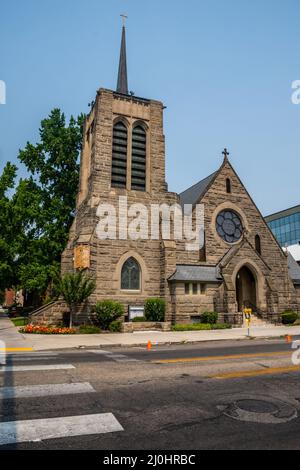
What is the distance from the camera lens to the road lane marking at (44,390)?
601 centimetres

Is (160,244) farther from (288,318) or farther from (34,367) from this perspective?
(34,367)

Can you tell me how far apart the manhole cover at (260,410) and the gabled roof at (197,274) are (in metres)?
17.1

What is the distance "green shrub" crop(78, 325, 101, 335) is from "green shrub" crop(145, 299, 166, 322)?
3605 millimetres

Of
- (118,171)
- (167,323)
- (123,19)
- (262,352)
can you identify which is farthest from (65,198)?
(262,352)

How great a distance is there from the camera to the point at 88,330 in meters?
20.1

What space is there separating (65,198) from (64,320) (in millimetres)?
14357

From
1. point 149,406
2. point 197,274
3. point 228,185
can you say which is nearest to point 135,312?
point 197,274

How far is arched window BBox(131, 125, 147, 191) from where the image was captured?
25938mm

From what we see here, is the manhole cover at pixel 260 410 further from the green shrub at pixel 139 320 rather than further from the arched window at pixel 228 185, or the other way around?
the arched window at pixel 228 185

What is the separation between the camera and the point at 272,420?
4.87 m

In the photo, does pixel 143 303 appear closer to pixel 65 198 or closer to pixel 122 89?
pixel 65 198

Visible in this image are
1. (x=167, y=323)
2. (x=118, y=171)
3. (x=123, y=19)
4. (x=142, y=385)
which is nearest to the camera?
(x=142, y=385)

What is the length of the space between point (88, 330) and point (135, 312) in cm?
353

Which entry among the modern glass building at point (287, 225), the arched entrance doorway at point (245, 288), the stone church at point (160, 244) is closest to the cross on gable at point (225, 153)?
the stone church at point (160, 244)
